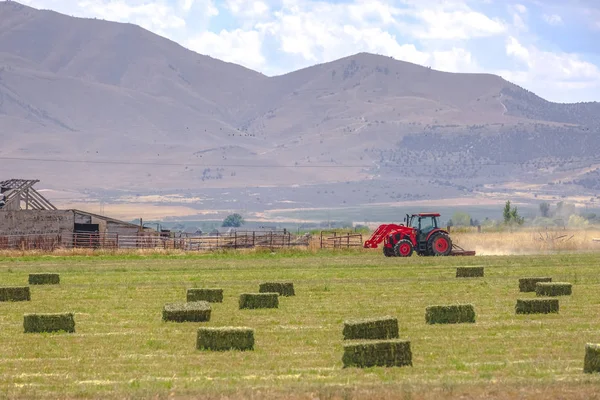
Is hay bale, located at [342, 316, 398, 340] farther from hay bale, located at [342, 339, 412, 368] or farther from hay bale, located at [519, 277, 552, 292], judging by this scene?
hay bale, located at [519, 277, 552, 292]

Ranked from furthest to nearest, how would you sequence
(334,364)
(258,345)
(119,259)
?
(119,259), (258,345), (334,364)

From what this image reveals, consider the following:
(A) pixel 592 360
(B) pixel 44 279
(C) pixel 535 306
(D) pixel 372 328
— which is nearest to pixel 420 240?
(B) pixel 44 279

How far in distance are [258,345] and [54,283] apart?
16772 millimetres

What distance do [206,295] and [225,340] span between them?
9215 mm

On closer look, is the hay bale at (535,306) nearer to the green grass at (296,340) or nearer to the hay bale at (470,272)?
the green grass at (296,340)

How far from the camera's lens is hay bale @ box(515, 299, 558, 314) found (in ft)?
85.1

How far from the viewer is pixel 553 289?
30109 mm

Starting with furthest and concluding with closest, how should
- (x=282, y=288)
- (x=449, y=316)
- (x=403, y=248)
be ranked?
(x=403, y=248)
(x=282, y=288)
(x=449, y=316)

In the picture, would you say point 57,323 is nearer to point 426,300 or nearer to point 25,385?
point 25,385

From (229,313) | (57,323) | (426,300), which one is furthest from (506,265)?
(57,323)

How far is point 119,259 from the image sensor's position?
52625mm

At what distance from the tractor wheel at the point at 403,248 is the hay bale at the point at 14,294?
22505mm

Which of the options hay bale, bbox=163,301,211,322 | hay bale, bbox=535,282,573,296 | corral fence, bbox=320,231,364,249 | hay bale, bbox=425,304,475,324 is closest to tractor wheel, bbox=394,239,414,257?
corral fence, bbox=320,231,364,249

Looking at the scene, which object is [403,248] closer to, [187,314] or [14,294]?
[14,294]
